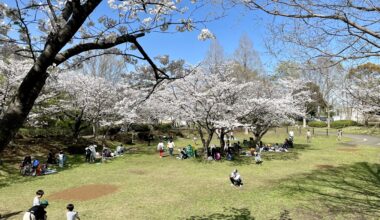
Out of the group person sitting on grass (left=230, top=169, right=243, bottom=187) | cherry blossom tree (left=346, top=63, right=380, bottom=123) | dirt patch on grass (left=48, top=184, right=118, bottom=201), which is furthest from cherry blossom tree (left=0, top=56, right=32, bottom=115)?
cherry blossom tree (left=346, top=63, right=380, bottom=123)

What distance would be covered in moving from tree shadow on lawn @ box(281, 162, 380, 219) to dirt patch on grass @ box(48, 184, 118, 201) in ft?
28.3

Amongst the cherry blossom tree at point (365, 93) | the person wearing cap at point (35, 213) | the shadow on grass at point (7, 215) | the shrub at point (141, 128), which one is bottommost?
the shadow on grass at point (7, 215)

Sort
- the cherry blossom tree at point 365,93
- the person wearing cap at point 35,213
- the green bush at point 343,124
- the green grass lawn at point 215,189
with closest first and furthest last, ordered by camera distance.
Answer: the person wearing cap at point 35,213 → the cherry blossom tree at point 365,93 → the green grass lawn at point 215,189 → the green bush at point 343,124

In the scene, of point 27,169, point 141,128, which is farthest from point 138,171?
point 141,128

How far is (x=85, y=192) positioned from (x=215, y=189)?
6.31 metres

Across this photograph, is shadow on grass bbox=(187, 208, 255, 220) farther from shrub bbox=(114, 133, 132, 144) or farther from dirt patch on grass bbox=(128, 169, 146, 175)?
shrub bbox=(114, 133, 132, 144)

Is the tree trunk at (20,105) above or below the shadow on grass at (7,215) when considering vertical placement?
above

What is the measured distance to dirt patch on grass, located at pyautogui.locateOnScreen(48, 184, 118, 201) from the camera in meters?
14.2

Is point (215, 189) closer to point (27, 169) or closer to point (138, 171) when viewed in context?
point (138, 171)

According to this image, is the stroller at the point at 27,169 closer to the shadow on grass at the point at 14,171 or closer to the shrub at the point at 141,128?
the shadow on grass at the point at 14,171

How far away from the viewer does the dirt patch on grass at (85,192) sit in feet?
46.6

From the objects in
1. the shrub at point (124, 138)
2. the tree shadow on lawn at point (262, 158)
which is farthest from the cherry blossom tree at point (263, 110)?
the shrub at point (124, 138)

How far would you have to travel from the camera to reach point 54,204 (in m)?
13.2

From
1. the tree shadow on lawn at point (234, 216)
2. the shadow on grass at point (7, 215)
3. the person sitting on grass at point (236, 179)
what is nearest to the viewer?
the tree shadow on lawn at point (234, 216)
